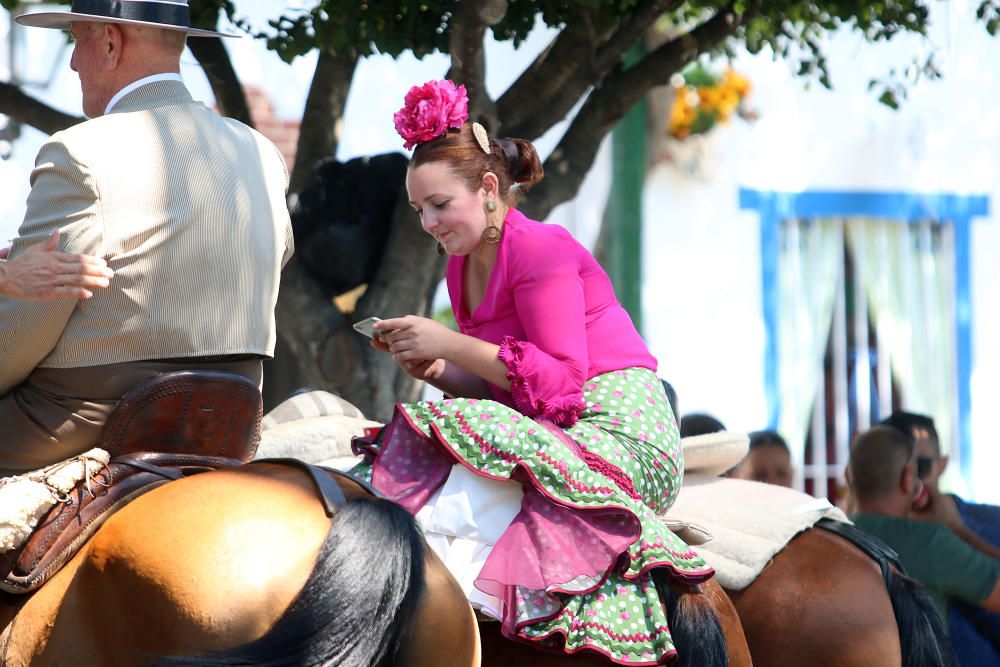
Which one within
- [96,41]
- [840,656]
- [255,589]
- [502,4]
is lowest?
[840,656]

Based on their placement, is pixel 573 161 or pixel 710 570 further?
pixel 573 161

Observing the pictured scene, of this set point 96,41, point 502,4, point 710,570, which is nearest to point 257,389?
point 96,41

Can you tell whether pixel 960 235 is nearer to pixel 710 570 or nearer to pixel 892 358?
pixel 892 358

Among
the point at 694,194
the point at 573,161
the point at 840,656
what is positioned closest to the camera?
the point at 840,656

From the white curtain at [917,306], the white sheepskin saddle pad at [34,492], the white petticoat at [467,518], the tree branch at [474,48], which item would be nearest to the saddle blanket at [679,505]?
the white petticoat at [467,518]

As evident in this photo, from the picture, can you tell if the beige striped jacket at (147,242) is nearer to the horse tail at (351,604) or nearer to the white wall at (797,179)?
the horse tail at (351,604)

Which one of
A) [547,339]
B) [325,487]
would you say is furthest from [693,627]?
[325,487]

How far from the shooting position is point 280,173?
2.89m

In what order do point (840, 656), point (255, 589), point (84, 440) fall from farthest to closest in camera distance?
point (840, 656) < point (84, 440) < point (255, 589)

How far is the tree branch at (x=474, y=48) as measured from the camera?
471 cm

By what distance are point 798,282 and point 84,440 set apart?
7.04m

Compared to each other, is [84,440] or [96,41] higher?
[96,41]

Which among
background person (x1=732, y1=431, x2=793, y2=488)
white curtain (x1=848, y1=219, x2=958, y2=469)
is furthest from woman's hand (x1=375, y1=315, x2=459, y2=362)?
white curtain (x1=848, y1=219, x2=958, y2=469)

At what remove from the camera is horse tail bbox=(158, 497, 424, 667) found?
6.70 ft
